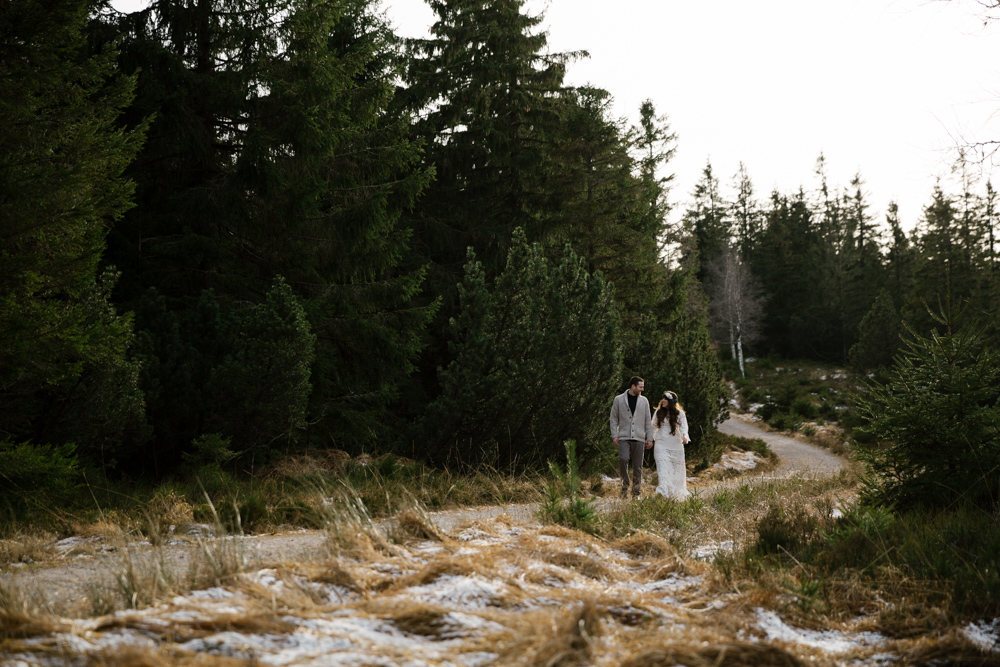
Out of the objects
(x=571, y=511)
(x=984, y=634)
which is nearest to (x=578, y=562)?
(x=571, y=511)

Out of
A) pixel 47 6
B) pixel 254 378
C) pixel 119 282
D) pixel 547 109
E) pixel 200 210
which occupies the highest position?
pixel 547 109

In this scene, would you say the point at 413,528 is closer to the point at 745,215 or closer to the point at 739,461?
the point at 739,461

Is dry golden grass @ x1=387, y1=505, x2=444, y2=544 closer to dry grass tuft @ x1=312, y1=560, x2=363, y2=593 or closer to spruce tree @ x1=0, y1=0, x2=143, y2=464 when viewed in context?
dry grass tuft @ x1=312, y1=560, x2=363, y2=593

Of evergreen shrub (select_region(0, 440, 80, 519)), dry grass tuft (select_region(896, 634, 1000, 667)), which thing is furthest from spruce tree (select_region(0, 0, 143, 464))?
dry grass tuft (select_region(896, 634, 1000, 667))

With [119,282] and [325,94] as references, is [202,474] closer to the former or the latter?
[119,282]

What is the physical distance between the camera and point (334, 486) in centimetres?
Answer: 805

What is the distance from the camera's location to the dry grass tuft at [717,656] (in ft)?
8.37

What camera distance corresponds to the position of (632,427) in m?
9.85

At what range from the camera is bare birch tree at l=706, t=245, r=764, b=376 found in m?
49.8

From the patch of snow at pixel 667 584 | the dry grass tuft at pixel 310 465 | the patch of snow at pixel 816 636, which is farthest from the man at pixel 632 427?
the patch of snow at pixel 816 636

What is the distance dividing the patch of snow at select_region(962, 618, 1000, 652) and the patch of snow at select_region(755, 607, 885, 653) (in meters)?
0.41

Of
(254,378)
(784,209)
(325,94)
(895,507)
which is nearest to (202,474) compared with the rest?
Answer: (254,378)

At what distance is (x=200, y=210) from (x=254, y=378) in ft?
12.1

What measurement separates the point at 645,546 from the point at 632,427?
4.87 meters
